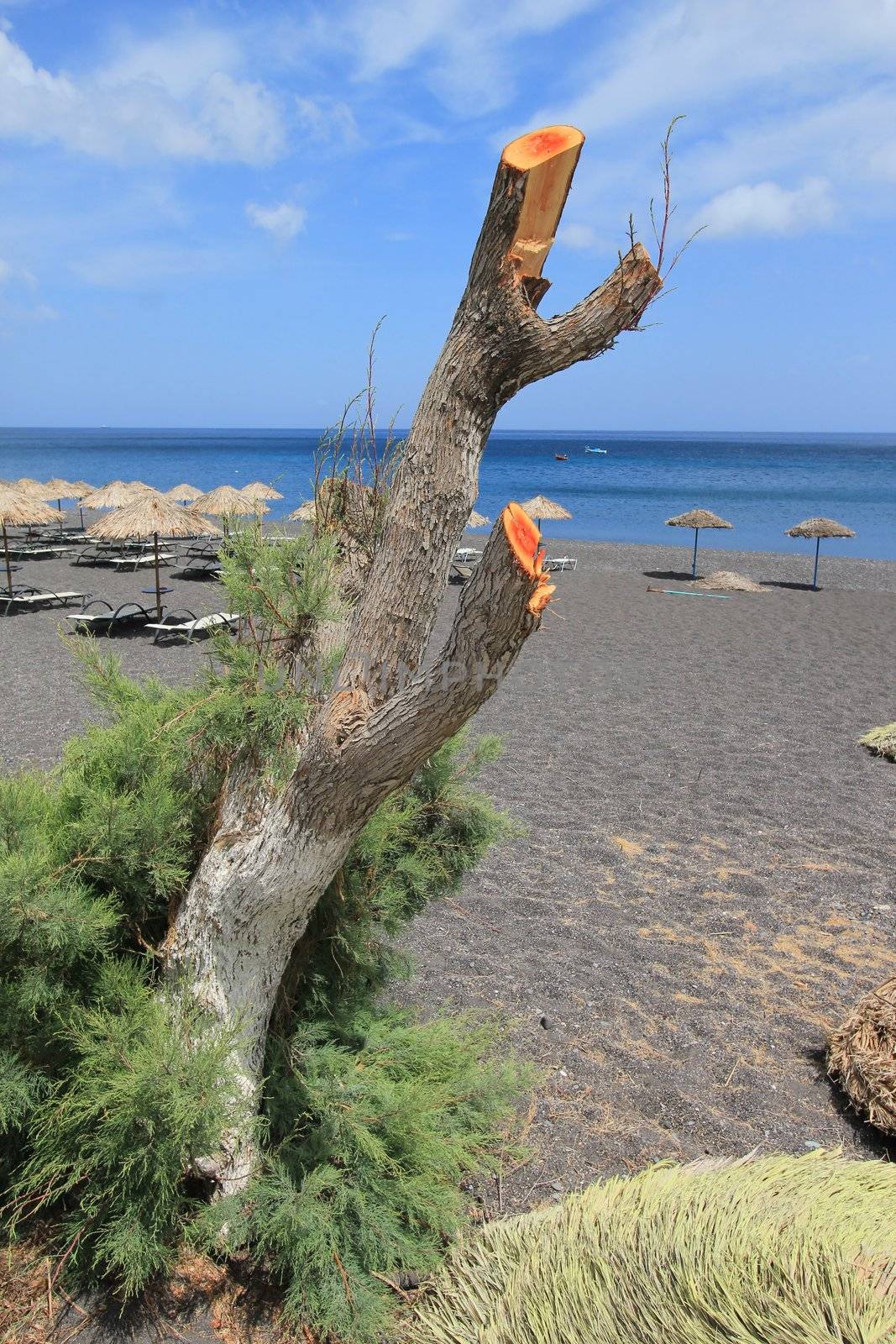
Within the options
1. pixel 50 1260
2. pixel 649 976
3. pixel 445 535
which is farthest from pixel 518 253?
pixel 649 976

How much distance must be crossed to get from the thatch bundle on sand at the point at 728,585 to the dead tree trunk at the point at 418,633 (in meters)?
17.4

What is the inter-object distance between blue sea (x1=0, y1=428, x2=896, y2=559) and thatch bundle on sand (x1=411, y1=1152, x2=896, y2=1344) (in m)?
8.44

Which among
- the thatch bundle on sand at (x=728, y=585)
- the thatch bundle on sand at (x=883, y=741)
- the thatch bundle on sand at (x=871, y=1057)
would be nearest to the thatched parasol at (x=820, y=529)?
the thatch bundle on sand at (x=728, y=585)

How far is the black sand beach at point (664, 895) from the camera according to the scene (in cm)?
360

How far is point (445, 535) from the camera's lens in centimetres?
225

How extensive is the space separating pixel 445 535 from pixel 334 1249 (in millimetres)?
2006

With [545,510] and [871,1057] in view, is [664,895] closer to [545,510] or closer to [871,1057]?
[871,1057]

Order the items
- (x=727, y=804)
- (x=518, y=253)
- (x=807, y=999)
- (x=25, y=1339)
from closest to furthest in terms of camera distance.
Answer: (x=518, y=253) → (x=25, y=1339) → (x=807, y=999) → (x=727, y=804)

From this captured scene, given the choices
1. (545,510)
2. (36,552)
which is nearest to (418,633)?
(545,510)

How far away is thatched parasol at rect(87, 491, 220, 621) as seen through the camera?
13.5m

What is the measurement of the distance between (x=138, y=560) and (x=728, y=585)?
40.6ft

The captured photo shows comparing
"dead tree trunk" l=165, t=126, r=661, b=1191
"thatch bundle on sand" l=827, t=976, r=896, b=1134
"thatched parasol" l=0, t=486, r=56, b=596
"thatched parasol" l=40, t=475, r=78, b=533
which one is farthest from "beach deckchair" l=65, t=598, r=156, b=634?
"thatch bundle on sand" l=827, t=976, r=896, b=1134

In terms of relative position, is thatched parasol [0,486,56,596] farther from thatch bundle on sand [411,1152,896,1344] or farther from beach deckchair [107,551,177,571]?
thatch bundle on sand [411,1152,896,1344]

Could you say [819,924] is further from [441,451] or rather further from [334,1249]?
[441,451]
